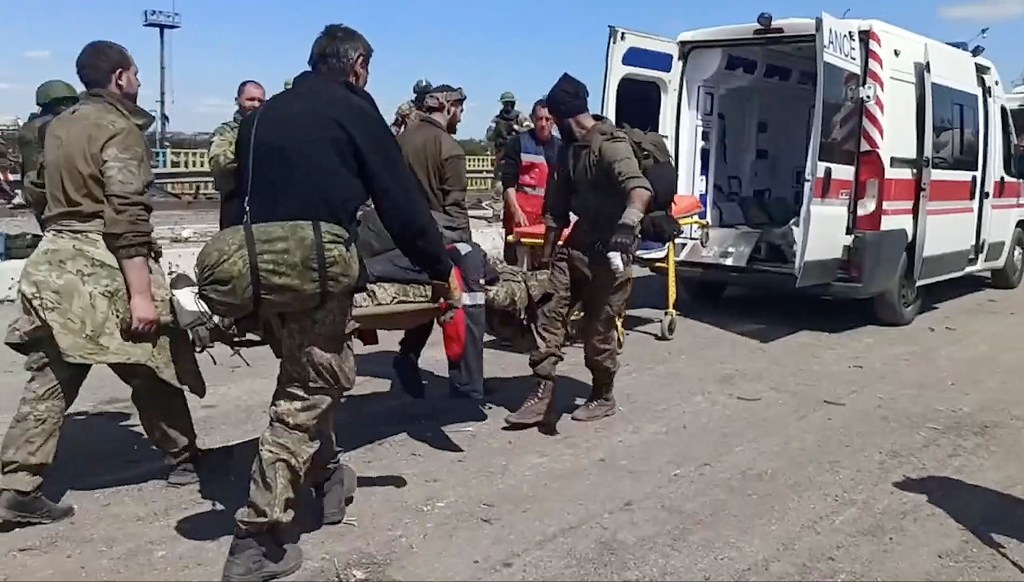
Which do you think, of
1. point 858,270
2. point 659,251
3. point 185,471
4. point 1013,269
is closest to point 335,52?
point 185,471

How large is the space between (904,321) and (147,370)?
23.2ft

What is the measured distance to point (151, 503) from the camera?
4.59 m

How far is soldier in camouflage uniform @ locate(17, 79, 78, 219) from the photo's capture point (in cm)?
482

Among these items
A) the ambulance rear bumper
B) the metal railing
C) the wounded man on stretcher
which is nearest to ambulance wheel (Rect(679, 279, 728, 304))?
the ambulance rear bumper

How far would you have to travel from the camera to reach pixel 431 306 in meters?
4.96

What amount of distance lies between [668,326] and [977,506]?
3961 mm

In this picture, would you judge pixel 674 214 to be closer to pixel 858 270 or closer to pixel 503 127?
pixel 858 270

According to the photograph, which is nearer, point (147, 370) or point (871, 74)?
point (147, 370)

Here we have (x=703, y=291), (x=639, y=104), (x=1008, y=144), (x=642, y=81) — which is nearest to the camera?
(x=642, y=81)

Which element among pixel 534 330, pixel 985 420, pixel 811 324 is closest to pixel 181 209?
pixel 811 324

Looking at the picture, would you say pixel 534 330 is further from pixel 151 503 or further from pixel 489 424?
pixel 151 503

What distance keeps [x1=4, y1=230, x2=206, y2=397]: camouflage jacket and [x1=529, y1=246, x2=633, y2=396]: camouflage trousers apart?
2235 mm

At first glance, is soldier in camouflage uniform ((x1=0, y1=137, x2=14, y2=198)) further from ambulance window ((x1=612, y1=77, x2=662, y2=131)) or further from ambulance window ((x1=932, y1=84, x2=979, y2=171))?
ambulance window ((x1=932, y1=84, x2=979, y2=171))

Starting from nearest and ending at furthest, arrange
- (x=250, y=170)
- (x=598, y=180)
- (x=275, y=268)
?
(x=275, y=268)
(x=250, y=170)
(x=598, y=180)
